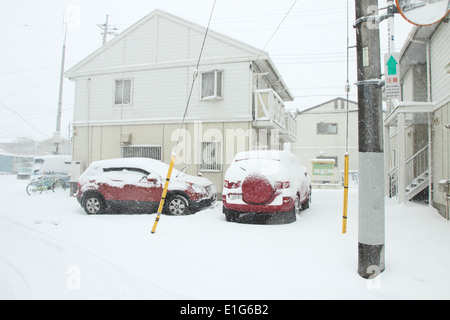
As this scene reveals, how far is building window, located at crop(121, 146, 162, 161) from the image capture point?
43.6 ft

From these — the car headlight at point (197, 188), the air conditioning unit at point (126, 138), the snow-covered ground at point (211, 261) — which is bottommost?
the snow-covered ground at point (211, 261)

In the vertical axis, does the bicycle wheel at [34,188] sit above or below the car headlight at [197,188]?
below

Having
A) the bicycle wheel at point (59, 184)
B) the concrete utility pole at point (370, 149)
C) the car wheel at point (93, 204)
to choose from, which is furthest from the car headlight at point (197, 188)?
the bicycle wheel at point (59, 184)

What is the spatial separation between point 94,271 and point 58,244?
169cm

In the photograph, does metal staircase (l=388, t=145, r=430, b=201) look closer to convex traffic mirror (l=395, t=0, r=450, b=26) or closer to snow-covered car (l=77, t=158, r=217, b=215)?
snow-covered car (l=77, t=158, r=217, b=215)

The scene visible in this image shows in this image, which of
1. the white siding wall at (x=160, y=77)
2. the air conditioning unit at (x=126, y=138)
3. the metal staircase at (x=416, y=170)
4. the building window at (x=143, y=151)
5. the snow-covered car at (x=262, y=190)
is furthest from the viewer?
the air conditioning unit at (x=126, y=138)

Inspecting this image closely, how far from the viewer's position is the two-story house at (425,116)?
27.5 feet

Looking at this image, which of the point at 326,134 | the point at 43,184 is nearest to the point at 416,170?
the point at 43,184

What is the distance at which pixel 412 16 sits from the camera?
11.3ft

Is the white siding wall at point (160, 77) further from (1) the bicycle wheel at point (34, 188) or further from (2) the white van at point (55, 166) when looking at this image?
(1) the bicycle wheel at point (34, 188)

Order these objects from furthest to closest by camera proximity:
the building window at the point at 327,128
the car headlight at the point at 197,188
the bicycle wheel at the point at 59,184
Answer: the building window at the point at 327,128, the bicycle wheel at the point at 59,184, the car headlight at the point at 197,188

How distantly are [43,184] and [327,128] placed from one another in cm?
2360

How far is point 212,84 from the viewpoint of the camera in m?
12.7

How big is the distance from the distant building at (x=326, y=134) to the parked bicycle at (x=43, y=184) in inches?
812
